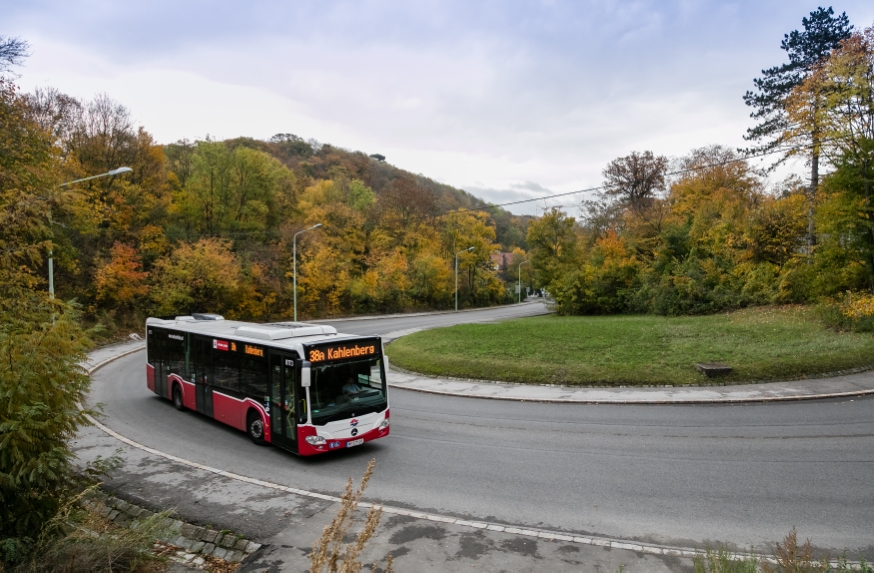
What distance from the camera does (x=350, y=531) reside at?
24.3 feet

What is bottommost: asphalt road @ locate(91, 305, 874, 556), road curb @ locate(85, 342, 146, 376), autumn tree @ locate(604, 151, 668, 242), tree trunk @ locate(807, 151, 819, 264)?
road curb @ locate(85, 342, 146, 376)

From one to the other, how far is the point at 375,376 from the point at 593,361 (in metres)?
10.5

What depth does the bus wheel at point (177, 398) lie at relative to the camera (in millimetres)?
15093

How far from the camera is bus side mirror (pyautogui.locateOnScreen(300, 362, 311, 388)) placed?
10.2 meters

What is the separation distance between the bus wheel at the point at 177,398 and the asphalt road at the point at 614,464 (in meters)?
0.25

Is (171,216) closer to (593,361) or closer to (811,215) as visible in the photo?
(593,361)

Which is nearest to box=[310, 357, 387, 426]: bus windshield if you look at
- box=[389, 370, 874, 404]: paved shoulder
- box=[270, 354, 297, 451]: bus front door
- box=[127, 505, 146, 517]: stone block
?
box=[270, 354, 297, 451]: bus front door

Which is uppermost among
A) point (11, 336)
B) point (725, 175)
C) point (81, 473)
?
point (725, 175)

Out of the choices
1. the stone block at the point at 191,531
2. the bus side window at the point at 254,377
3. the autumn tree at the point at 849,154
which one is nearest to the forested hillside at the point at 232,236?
the bus side window at the point at 254,377

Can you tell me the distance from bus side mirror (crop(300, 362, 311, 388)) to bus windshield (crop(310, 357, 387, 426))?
12cm

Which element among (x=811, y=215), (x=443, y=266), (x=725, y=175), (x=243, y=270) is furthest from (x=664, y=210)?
(x=243, y=270)

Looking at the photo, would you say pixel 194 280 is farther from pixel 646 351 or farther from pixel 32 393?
pixel 32 393

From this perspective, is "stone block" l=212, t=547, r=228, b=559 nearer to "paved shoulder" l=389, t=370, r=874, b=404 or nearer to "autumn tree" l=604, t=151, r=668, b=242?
"paved shoulder" l=389, t=370, r=874, b=404

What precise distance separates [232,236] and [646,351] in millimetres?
38454
